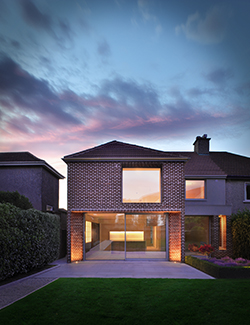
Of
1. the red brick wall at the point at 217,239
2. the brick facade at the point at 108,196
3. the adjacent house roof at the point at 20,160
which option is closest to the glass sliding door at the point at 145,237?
the brick facade at the point at 108,196

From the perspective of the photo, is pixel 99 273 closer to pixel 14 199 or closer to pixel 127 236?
pixel 127 236

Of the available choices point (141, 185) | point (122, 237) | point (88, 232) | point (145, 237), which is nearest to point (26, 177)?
point (88, 232)

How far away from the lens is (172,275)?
11.0m

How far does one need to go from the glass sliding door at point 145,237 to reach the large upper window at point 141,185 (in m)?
1.12

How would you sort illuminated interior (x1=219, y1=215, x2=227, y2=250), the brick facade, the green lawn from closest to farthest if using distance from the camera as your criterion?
1. the green lawn
2. the brick facade
3. illuminated interior (x1=219, y1=215, x2=227, y2=250)

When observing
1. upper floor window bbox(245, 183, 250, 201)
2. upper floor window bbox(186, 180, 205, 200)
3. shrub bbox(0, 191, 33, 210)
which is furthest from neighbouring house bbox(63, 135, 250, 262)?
upper floor window bbox(245, 183, 250, 201)

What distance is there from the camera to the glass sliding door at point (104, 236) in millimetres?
14992

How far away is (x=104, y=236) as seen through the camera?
1507 cm

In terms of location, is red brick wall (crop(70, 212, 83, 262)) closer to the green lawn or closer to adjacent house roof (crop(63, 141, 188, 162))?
adjacent house roof (crop(63, 141, 188, 162))

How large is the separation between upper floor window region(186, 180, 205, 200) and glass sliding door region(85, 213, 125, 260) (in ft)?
21.1

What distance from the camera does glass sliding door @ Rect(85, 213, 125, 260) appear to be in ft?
49.2

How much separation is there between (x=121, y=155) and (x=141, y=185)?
2264mm

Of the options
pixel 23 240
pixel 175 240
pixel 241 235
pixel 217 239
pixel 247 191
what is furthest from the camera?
pixel 247 191

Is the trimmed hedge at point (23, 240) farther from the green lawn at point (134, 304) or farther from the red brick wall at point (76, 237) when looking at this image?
the green lawn at point (134, 304)
